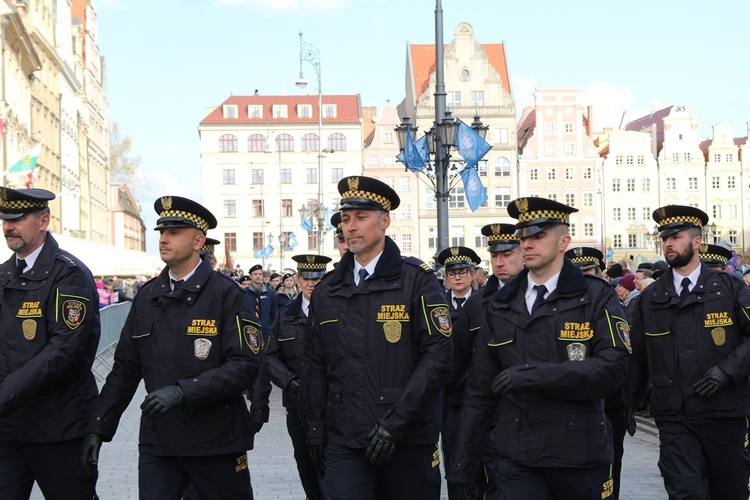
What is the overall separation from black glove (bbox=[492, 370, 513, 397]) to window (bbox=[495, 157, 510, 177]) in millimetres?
80223

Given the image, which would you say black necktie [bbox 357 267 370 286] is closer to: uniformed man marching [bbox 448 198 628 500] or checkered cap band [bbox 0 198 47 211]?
uniformed man marching [bbox 448 198 628 500]

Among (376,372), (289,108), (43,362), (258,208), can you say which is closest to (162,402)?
(43,362)

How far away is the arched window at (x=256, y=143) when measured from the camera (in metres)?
93.4

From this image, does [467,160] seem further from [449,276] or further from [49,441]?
[49,441]

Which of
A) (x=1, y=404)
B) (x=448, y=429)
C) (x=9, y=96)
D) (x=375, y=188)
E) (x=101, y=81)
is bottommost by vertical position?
(x=448, y=429)

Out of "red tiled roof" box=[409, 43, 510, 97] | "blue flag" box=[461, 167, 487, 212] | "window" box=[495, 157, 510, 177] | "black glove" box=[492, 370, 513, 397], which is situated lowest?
"black glove" box=[492, 370, 513, 397]

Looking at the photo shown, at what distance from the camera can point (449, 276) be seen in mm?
9883

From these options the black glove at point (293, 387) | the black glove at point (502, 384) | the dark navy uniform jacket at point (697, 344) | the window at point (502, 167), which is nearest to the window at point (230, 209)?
the window at point (502, 167)

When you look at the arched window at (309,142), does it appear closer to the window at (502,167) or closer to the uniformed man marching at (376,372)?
the window at (502,167)

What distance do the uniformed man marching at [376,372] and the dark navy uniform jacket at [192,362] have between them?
426 mm

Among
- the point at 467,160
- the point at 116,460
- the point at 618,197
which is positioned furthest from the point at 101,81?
the point at 116,460

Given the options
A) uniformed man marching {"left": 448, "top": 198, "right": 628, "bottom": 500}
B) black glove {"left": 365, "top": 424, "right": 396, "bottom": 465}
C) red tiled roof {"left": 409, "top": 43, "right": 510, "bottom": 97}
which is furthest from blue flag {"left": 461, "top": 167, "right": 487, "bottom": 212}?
red tiled roof {"left": 409, "top": 43, "right": 510, "bottom": 97}

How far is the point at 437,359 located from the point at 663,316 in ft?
7.42

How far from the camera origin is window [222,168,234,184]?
306 feet
